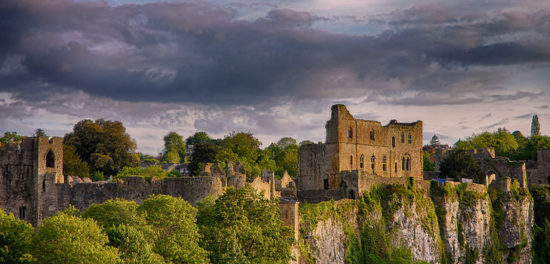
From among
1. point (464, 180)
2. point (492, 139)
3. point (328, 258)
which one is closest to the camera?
point (328, 258)

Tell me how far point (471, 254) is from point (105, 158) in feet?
141

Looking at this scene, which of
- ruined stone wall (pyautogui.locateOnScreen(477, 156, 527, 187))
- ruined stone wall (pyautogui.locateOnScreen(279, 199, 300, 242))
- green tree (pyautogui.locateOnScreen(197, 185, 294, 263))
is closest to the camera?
green tree (pyautogui.locateOnScreen(197, 185, 294, 263))

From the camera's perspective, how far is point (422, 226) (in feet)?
269

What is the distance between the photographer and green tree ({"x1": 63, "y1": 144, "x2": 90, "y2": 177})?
256 feet

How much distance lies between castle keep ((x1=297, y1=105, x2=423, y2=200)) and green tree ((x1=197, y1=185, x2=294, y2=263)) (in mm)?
21843

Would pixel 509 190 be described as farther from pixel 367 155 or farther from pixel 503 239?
pixel 367 155

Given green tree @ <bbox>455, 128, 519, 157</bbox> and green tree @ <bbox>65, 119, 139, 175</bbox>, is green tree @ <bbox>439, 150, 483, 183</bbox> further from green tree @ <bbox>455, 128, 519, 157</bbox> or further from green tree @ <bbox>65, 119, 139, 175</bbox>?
green tree @ <bbox>65, 119, 139, 175</bbox>

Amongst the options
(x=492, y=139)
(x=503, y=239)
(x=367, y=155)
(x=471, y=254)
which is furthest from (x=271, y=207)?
(x=492, y=139)

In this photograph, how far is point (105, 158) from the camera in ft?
285

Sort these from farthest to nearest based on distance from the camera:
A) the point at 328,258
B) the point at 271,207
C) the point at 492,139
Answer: the point at 492,139, the point at 328,258, the point at 271,207

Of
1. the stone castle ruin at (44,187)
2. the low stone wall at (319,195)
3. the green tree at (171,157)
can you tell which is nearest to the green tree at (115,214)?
the stone castle ruin at (44,187)

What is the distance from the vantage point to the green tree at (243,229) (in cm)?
5116

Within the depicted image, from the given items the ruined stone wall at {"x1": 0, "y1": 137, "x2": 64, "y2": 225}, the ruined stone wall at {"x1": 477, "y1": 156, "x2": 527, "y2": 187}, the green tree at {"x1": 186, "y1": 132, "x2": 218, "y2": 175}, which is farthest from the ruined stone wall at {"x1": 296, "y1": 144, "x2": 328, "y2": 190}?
the ruined stone wall at {"x1": 0, "y1": 137, "x2": 64, "y2": 225}

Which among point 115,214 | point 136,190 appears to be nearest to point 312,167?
point 136,190
